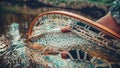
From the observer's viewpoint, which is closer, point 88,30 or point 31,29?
point 88,30

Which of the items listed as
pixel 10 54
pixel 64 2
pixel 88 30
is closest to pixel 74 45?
pixel 88 30

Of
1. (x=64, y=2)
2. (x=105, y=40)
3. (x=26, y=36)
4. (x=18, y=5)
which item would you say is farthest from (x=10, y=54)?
(x=105, y=40)

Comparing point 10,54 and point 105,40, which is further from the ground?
point 105,40

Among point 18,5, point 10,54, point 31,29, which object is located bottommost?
point 10,54

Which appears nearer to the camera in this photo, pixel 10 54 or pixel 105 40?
pixel 105 40

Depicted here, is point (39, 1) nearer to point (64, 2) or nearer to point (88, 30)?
point (64, 2)

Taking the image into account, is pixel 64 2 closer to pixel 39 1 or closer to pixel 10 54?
pixel 39 1
